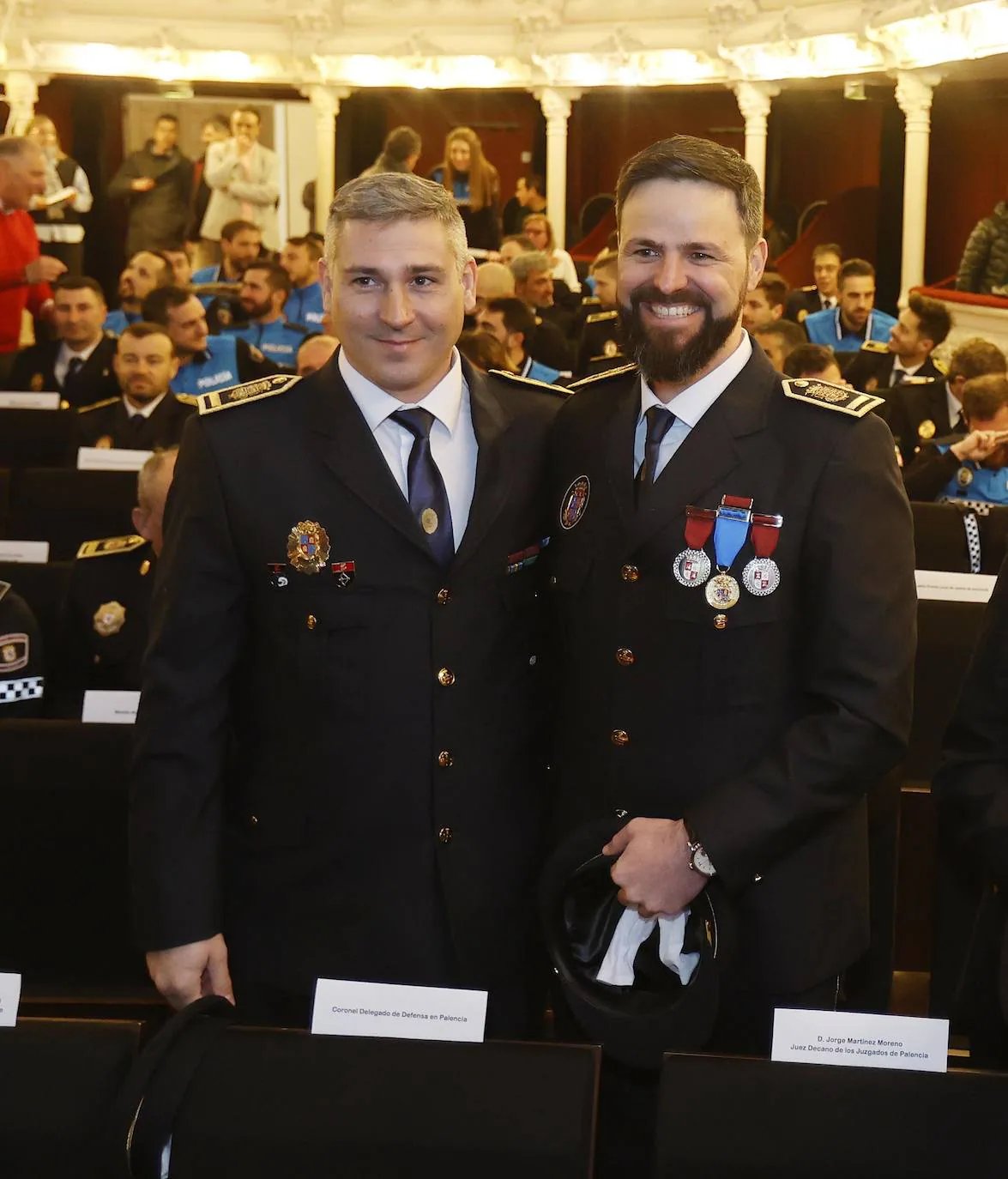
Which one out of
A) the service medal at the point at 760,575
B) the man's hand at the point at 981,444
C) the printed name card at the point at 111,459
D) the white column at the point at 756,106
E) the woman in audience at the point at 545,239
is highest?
the white column at the point at 756,106

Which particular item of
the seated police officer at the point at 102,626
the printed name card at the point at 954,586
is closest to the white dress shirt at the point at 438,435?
the printed name card at the point at 954,586

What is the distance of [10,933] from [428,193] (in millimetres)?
1619

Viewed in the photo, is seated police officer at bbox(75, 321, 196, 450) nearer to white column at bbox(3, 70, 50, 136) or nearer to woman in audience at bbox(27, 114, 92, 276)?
woman in audience at bbox(27, 114, 92, 276)

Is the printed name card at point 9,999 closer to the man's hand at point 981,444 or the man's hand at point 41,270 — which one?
the man's hand at point 981,444

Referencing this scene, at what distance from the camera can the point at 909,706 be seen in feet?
6.73

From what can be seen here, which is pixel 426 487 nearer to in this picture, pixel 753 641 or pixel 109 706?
pixel 753 641

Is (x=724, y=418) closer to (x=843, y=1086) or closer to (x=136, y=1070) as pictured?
(x=843, y=1086)

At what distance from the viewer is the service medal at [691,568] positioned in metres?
2.09

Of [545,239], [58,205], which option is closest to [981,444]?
[545,239]

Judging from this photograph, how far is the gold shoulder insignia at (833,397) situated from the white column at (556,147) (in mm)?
14286

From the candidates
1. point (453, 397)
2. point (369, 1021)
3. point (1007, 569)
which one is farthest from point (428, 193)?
point (369, 1021)

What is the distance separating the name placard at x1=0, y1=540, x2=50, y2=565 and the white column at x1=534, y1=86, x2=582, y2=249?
11858mm

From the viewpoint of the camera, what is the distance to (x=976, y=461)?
220 inches

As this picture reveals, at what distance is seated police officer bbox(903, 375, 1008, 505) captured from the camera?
5.46 metres
